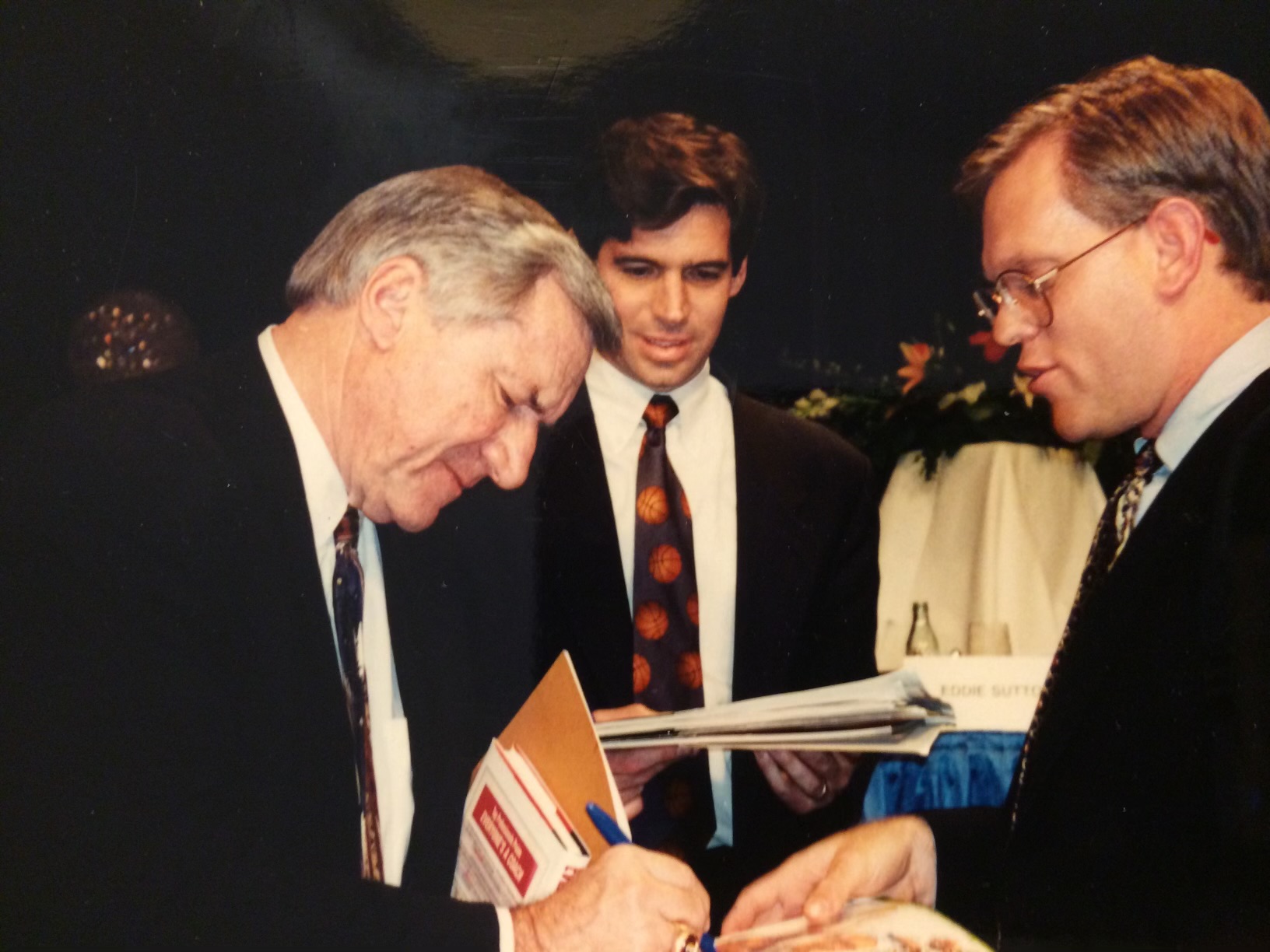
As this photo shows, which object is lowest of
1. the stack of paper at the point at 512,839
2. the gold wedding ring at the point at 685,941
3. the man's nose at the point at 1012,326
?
the gold wedding ring at the point at 685,941

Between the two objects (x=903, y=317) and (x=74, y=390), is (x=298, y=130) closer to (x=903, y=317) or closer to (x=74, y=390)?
(x=74, y=390)

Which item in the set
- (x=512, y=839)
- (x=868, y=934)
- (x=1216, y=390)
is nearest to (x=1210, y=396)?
(x=1216, y=390)

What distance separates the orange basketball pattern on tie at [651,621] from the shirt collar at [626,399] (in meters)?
0.22

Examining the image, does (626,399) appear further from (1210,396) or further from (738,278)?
(1210,396)

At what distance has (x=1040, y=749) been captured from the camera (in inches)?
57.1

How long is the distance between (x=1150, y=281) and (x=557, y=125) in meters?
0.79

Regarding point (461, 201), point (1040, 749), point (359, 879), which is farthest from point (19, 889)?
point (1040, 749)

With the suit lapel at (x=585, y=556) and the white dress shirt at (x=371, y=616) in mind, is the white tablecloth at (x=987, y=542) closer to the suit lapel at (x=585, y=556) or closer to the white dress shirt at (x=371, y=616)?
the suit lapel at (x=585, y=556)

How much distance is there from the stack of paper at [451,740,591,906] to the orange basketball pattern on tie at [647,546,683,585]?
28cm

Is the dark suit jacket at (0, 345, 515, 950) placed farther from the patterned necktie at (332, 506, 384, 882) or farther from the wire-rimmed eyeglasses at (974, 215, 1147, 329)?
the wire-rimmed eyeglasses at (974, 215, 1147, 329)

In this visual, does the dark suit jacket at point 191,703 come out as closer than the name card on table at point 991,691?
Yes

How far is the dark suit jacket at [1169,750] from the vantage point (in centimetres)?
139

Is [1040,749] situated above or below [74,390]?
below

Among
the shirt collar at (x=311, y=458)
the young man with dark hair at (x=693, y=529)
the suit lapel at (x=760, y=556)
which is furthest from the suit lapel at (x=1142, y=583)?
the shirt collar at (x=311, y=458)
